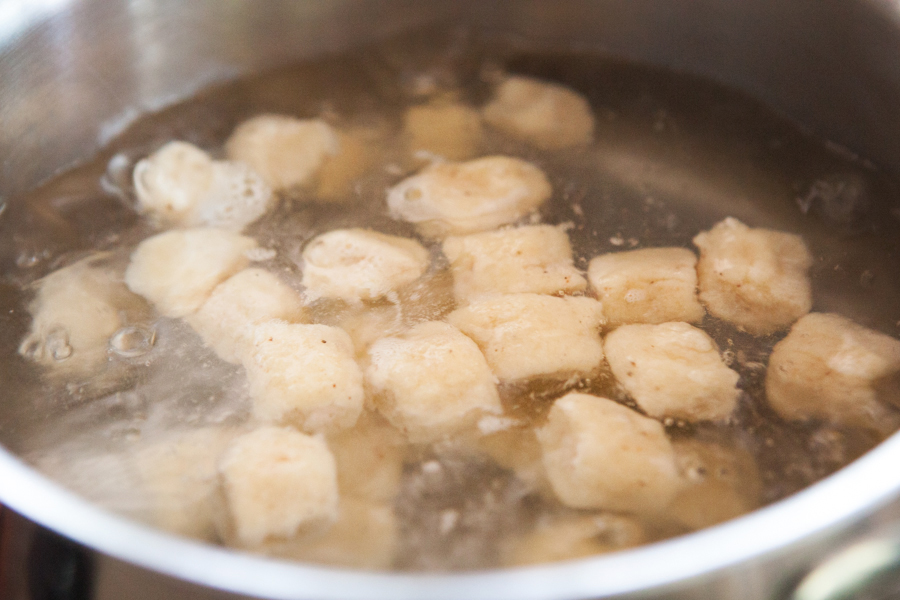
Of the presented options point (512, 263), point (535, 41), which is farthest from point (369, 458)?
point (535, 41)

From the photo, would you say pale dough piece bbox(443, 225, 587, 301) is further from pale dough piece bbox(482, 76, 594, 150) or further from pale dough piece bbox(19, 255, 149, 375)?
pale dough piece bbox(19, 255, 149, 375)

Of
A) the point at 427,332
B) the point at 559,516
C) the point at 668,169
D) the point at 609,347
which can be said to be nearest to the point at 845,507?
the point at 559,516

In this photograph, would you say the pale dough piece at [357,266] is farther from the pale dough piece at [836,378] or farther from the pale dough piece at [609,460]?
the pale dough piece at [836,378]

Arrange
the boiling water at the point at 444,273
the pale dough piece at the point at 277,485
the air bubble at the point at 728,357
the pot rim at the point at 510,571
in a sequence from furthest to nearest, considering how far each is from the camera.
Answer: the air bubble at the point at 728,357 → the boiling water at the point at 444,273 → the pale dough piece at the point at 277,485 → the pot rim at the point at 510,571

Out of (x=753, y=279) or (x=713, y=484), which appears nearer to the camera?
(x=713, y=484)

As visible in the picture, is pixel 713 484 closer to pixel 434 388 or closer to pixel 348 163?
pixel 434 388

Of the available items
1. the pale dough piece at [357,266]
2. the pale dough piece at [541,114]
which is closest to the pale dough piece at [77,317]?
the pale dough piece at [357,266]

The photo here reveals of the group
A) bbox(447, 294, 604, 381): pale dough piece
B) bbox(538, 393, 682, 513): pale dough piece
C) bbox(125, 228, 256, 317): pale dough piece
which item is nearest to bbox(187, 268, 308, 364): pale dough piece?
bbox(125, 228, 256, 317): pale dough piece
